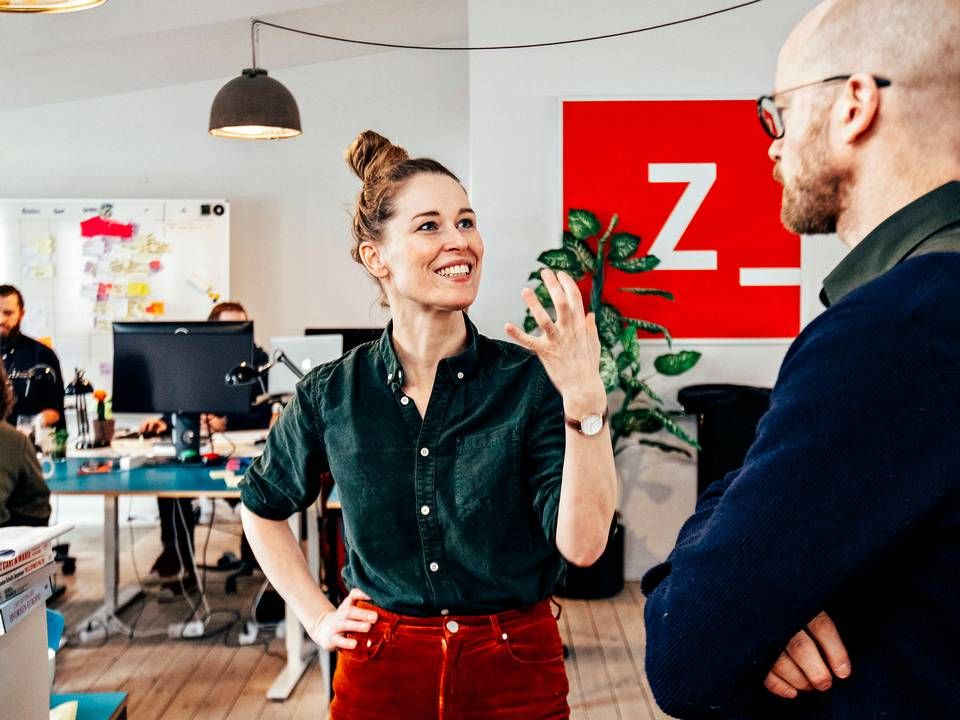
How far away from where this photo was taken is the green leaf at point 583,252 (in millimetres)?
4762

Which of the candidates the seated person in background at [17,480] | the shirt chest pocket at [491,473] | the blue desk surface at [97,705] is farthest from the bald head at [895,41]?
the seated person in background at [17,480]

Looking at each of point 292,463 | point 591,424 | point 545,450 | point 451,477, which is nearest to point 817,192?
point 591,424

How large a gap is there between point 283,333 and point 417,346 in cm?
530

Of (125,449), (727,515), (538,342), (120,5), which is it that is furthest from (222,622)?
(727,515)

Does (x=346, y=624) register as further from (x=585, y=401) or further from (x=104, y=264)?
(x=104, y=264)

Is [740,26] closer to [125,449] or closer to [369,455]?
[125,449]

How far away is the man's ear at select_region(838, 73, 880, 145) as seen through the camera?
3.04 ft

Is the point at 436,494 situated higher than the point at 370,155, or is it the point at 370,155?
the point at 370,155

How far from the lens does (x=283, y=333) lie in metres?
6.80

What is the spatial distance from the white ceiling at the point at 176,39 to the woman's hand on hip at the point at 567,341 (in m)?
4.40

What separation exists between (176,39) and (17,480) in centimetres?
319

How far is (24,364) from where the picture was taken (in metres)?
5.18

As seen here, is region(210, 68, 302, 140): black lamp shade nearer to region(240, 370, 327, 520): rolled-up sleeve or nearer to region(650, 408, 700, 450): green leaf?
region(650, 408, 700, 450): green leaf

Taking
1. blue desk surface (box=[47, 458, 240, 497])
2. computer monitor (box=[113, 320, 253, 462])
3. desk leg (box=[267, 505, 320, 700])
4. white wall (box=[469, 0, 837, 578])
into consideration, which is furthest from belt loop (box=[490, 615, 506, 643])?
white wall (box=[469, 0, 837, 578])
